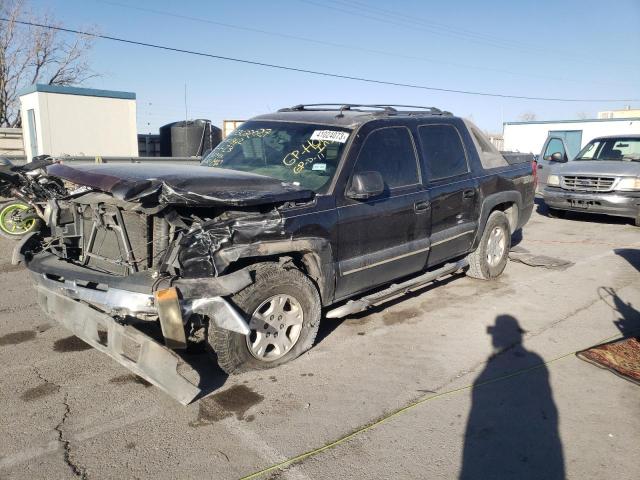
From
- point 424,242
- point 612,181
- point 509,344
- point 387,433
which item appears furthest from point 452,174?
point 612,181

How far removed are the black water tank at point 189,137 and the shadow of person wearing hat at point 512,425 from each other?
14102 mm

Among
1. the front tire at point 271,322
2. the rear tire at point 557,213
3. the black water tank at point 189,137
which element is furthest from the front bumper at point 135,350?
the black water tank at point 189,137

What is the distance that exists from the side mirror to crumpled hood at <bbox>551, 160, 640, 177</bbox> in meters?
8.19

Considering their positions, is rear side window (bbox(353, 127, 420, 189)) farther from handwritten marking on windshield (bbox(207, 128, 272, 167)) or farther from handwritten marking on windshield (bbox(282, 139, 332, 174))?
handwritten marking on windshield (bbox(207, 128, 272, 167))

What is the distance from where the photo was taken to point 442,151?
5.29m

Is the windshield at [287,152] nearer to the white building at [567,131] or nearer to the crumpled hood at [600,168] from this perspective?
the crumpled hood at [600,168]

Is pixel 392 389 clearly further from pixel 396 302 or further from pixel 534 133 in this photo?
pixel 534 133

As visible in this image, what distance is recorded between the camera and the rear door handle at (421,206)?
4.72 m

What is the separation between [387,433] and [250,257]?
1492 millimetres

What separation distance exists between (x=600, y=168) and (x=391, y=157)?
7923 millimetres

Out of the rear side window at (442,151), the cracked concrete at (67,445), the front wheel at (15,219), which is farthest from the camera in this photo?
the front wheel at (15,219)

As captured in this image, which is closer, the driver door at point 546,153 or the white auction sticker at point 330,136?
the white auction sticker at point 330,136

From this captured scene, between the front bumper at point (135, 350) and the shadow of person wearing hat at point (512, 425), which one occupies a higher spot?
the front bumper at point (135, 350)

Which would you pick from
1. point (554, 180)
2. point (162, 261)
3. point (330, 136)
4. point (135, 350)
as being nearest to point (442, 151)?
point (330, 136)
